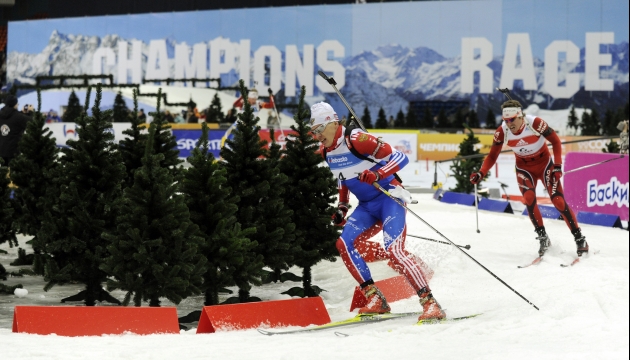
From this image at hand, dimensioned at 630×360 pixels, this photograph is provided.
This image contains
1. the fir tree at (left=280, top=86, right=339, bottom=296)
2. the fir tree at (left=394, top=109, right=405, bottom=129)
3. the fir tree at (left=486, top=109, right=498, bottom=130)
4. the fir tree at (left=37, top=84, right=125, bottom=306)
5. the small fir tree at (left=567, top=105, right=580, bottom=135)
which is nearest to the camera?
the fir tree at (left=37, top=84, right=125, bottom=306)

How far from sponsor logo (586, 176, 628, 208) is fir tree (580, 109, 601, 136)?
18742 mm

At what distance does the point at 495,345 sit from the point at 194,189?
3738 mm

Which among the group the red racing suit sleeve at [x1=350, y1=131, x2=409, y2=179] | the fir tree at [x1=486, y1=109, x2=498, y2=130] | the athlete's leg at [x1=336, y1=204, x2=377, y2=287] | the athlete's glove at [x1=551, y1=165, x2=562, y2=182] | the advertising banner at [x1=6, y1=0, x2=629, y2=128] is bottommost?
the athlete's leg at [x1=336, y1=204, x2=377, y2=287]

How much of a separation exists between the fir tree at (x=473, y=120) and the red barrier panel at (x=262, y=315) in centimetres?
2936

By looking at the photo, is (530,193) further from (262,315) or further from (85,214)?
(85,214)

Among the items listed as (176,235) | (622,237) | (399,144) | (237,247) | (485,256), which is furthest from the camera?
(399,144)

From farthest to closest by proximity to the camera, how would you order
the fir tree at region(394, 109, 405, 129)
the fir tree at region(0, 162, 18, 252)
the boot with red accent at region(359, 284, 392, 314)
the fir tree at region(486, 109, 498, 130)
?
1. the fir tree at region(394, 109, 405, 129)
2. the fir tree at region(486, 109, 498, 130)
3. the fir tree at region(0, 162, 18, 252)
4. the boot with red accent at region(359, 284, 392, 314)

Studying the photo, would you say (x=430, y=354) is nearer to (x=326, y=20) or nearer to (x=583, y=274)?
(x=583, y=274)

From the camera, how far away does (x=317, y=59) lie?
129 ft

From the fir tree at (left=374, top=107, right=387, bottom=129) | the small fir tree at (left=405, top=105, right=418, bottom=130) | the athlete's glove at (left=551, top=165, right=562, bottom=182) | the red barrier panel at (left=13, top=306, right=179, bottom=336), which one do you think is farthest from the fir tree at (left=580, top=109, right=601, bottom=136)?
the red barrier panel at (left=13, top=306, right=179, bottom=336)

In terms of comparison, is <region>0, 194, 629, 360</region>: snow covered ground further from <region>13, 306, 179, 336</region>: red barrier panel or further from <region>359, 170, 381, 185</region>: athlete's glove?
<region>359, 170, 381, 185</region>: athlete's glove

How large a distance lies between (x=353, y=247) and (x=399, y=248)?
464mm

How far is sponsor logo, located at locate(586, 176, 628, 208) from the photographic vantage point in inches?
594

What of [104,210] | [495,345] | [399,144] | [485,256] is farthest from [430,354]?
[399,144]
